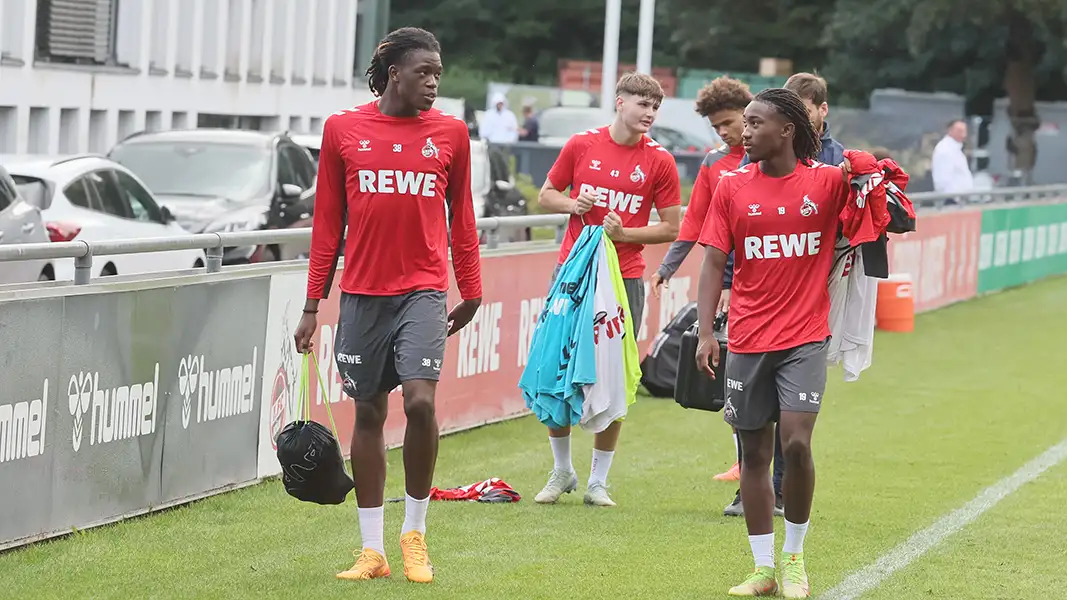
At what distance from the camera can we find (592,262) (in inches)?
358

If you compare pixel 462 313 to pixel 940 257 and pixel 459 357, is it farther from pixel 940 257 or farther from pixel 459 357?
pixel 940 257

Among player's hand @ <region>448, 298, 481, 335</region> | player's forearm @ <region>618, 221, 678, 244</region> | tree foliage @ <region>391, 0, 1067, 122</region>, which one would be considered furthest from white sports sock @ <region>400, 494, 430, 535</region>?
tree foliage @ <region>391, 0, 1067, 122</region>

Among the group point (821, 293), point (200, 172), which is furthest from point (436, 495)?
point (200, 172)

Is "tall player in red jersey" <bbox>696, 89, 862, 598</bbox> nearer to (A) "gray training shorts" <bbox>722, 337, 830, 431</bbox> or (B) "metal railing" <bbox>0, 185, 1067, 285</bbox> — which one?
(A) "gray training shorts" <bbox>722, 337, 830, 431</bbox>

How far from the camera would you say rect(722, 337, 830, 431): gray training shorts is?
22.3ft

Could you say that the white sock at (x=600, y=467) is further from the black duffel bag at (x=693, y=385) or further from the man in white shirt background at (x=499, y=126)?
the man in white shirt background at (x=499, y=126)

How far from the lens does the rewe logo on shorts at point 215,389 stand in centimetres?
855

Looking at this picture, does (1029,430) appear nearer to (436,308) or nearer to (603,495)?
(603,495)

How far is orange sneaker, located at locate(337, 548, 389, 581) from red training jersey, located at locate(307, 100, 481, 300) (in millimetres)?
945

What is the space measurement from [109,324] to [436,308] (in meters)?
1.71

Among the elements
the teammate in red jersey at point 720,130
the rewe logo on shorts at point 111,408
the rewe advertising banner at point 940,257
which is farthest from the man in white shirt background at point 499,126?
the rewe logo on shorts at point 111,408

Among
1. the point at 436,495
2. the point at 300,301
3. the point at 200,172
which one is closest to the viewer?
the point at 436,495

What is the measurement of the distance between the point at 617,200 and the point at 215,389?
6.77 ft

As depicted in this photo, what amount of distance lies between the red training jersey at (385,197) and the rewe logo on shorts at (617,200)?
2.17 metres
